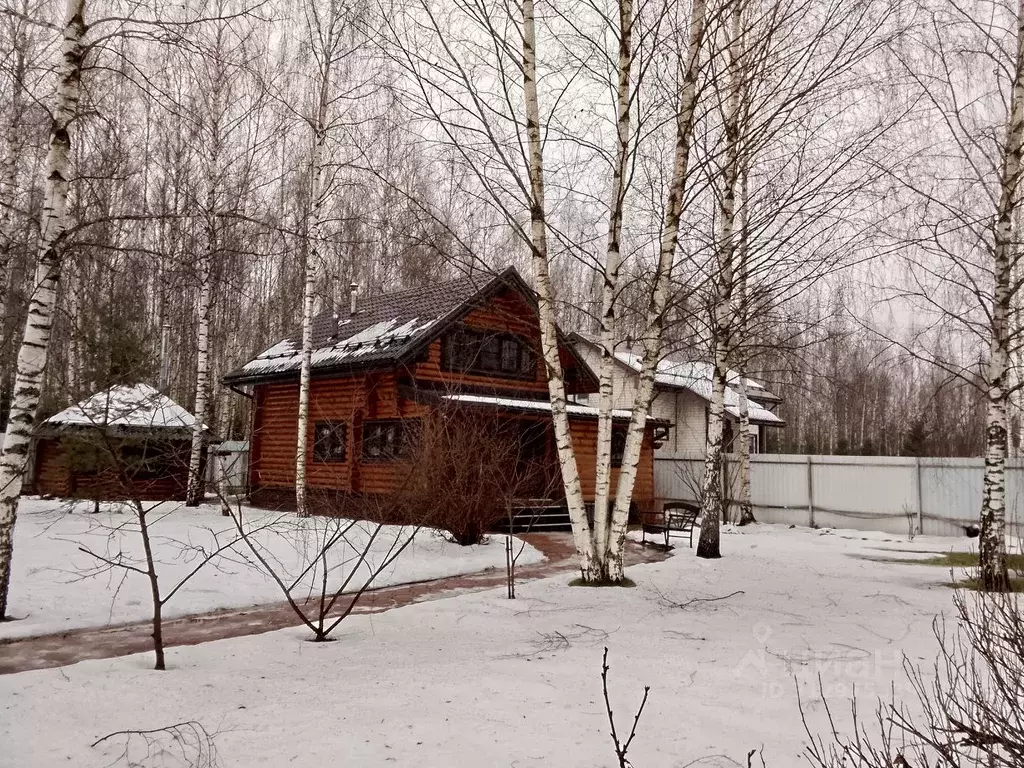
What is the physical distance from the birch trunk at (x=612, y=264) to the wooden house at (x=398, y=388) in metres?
6.08

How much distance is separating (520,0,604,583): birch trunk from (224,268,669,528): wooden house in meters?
5.99

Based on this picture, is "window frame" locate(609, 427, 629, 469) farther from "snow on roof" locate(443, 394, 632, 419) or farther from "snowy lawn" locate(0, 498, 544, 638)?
"snowy lawn" locate(0, 498, 544, 638)

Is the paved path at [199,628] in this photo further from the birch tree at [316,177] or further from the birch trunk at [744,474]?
the birch trunk at [744,474]

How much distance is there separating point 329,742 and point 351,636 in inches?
95.8

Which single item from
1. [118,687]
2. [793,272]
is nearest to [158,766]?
[118,687]

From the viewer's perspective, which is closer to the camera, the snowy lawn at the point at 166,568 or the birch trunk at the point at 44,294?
the birch trunk at the point at 44,294

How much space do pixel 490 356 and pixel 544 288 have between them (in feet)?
34.6

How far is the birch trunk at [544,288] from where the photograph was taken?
26.9 feet

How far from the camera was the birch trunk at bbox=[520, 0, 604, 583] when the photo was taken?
821 cm

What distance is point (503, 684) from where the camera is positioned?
511 centimetres

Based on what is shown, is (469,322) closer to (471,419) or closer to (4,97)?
(471,419)

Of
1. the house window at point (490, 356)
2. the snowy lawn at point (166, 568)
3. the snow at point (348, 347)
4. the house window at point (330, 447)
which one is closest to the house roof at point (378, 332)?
the snow at point (348, 347)

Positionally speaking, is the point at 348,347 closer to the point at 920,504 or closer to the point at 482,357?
the point at 482,357

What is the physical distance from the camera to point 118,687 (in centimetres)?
481
